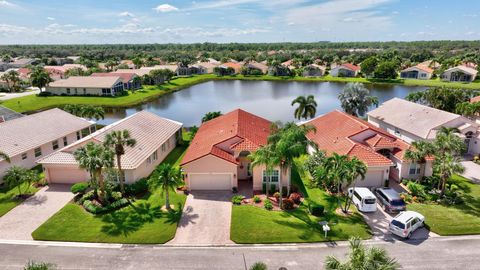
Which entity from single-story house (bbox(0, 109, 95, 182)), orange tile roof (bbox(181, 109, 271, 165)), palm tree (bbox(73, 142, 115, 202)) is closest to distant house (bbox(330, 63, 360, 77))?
orange tile roof (bbox(181, 109, 271, 165))

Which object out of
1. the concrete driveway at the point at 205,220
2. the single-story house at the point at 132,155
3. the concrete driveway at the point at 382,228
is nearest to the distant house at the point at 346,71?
the single-story house at the point at 132,155

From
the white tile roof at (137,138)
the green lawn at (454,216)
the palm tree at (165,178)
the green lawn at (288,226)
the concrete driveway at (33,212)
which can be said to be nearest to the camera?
the green lawn at (288,226)

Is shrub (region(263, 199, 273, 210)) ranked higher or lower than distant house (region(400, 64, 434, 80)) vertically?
lower

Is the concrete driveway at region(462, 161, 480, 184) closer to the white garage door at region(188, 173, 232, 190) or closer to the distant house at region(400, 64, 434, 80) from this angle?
the white garage door at region(188, 173, 232, 190)

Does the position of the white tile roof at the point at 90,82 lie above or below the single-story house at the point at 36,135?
above

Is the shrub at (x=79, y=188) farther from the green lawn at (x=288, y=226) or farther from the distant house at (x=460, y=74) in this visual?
the distant house at (x=460, y=74)

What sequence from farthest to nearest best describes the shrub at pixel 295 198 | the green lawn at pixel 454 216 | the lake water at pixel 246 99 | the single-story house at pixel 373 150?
the lake water at pixel 246 99 → the single-story house at pixel 373 150 → the shrub at pixel 295 198 → the green lawn at pixel 454 216
